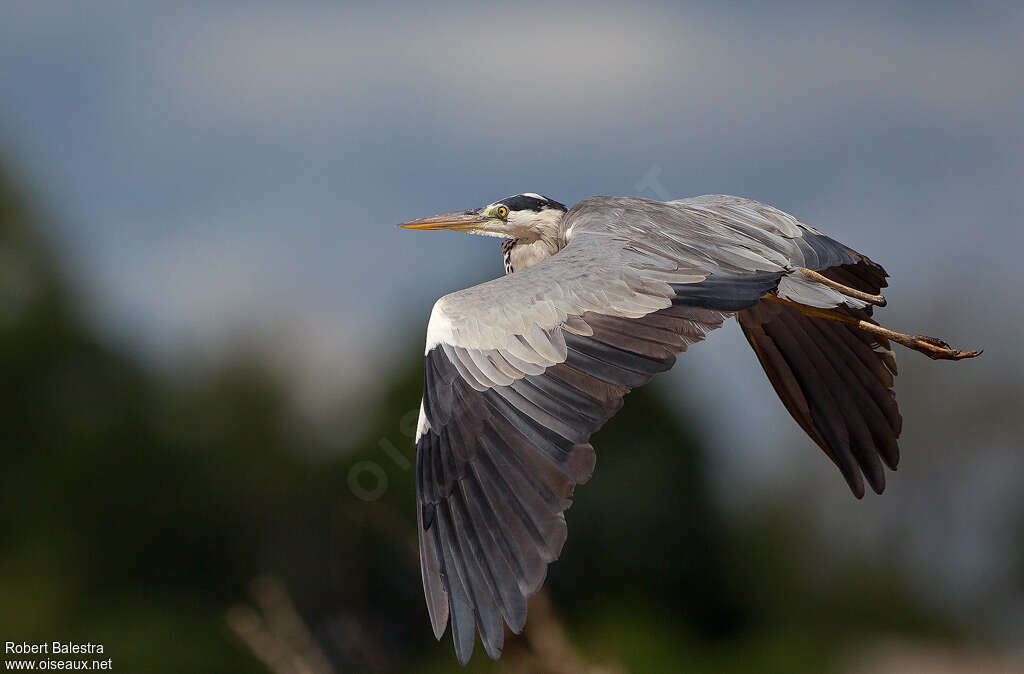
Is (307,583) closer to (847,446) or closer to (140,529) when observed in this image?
(140,529)

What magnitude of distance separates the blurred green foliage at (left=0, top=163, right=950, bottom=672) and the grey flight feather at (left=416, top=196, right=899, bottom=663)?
9791 millimetres

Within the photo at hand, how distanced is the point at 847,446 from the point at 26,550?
82.0 feet

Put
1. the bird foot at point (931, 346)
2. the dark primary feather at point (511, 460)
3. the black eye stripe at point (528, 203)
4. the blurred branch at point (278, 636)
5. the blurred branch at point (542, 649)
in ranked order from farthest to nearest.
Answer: the black eye stripe at point (528, 203) → the bird foot at point (931, 346) → the dark primary feather at point (511, 460) → the blurred branch at point (542, 649) → the blurred branch at point (278, 636)

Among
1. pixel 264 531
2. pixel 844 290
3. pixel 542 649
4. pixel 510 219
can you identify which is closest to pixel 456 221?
pixel 510 219

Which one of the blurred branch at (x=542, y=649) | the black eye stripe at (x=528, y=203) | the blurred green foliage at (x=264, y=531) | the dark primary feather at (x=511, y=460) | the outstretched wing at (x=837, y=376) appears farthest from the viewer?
the blurred green foliage at (x=264, y=531)

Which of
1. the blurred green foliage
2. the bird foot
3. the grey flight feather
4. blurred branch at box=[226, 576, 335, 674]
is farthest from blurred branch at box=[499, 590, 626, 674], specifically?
the blurred green foliage

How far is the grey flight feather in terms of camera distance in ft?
9.43

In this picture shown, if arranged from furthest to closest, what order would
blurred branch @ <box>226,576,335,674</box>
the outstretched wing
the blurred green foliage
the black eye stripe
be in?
1. the blurred green foliage
2. the black eye stripe
3. the outstretched wing
4. blurred branch @ <box>226,576,335,674</box>

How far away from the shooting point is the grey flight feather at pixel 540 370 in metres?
2.88

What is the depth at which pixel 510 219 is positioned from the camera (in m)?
4.50

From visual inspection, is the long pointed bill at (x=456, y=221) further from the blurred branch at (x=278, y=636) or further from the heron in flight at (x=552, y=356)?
the blurred branch at (x=278, y=636)

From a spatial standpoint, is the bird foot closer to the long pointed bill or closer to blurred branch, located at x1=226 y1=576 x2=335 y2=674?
the long pointed bill

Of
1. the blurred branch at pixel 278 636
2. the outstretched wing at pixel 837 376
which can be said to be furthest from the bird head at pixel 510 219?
the blurred branch at pixel 278 636

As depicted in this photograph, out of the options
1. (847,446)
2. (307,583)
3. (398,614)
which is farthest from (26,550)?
A: (847,446)
